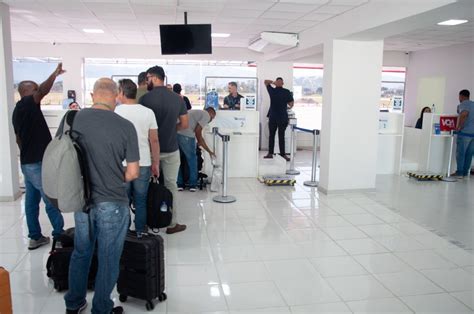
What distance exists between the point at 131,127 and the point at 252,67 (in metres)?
8.97

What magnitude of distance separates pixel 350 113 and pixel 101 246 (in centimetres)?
465

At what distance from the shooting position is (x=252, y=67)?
11.1 m

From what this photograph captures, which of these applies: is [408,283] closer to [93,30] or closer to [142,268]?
[142,268]

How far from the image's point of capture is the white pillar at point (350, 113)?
607 centimetres

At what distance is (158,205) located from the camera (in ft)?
11.5

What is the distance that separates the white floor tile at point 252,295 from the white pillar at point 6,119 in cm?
374

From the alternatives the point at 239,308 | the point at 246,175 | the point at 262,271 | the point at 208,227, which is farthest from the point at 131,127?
the point at 246,175

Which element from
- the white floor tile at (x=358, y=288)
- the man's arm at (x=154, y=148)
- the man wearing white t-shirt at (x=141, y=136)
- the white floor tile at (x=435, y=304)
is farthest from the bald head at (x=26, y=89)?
the white floor tile at (x=435, y=304)

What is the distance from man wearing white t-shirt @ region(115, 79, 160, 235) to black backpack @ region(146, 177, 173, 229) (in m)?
0.15

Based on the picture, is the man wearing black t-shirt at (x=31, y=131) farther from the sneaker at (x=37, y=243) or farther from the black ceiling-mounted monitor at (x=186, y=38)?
the black ceiling-mounted monitor at (x=186, y=38)

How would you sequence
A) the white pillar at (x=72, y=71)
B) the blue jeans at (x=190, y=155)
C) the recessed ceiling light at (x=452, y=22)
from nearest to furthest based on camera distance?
the blue jeans at (x=190, y=155), the recessed ceiling light at (x=452, y=22), the white pillar at (x=72, y=71)

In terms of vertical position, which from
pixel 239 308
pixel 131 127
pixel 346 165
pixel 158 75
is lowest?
pixel 239 308

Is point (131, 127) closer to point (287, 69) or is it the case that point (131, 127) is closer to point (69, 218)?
point (69, 218)

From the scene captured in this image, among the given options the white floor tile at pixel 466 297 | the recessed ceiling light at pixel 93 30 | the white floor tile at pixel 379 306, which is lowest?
the white floor tile at pixel 379 306
